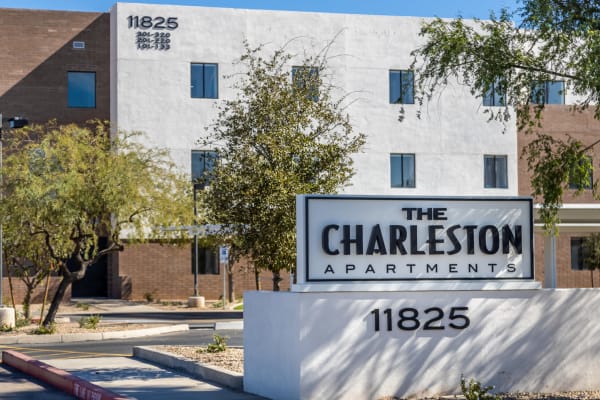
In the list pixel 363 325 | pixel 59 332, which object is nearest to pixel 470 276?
pixel 363 325

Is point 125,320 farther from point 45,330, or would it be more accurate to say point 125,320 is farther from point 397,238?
point 397,238

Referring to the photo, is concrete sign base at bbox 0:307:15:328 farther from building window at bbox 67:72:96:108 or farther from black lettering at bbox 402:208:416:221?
building window at bbox 67:72:96:108

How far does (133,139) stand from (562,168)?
3184cm

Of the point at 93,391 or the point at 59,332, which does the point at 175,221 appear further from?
the point at 93,391

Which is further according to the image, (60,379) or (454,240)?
(60,379)

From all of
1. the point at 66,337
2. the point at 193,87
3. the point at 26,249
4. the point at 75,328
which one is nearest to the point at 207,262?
the point at 193,87

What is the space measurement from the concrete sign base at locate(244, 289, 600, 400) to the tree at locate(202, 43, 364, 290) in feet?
10.8

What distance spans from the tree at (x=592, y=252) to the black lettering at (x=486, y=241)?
36244mm

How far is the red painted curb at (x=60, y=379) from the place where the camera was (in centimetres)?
1293

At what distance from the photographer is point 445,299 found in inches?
517

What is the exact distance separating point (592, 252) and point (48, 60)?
88.7 feet

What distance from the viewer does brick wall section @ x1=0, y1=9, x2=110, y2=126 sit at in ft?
147

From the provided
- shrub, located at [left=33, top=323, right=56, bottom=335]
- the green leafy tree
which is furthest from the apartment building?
shrub, located at [left=33, top=323, right=56, bottom=335]

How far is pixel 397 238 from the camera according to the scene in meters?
13.1
